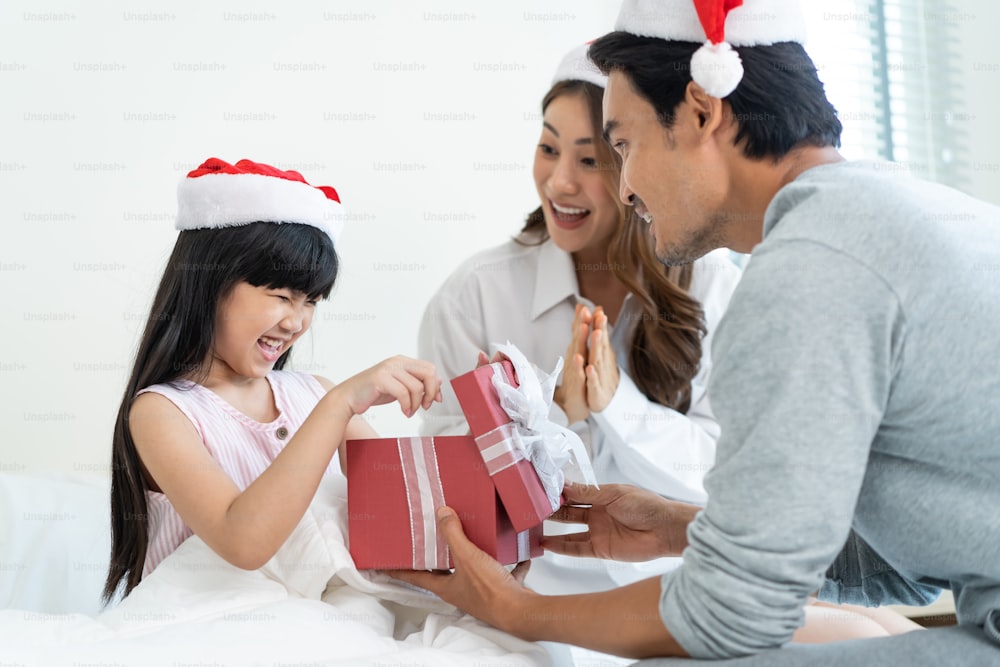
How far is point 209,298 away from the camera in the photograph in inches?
60.0

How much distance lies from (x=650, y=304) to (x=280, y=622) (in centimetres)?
122

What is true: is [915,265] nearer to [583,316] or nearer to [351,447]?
[351,447]

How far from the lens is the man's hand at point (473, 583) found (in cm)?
111

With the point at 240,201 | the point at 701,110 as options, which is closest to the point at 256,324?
the point at 240,201

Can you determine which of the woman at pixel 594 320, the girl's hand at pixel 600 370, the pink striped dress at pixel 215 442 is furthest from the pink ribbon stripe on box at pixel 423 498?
the girl's hand at pixel 600 370

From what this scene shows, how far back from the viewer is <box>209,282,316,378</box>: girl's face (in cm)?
148

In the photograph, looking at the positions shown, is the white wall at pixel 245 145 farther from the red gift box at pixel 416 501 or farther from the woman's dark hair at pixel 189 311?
the red gift box at pixel 416 501

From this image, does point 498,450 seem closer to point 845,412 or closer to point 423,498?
point 423,498

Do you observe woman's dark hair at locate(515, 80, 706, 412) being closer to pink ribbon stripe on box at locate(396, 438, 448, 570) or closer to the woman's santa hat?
the woman's santa hat

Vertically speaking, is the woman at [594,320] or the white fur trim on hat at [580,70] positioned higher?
the white fur trim on hat at [580,70]

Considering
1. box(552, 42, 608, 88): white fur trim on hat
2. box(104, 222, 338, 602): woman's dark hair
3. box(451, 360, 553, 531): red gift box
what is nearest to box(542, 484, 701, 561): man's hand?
box(451, 360, 553, 531): red gift box

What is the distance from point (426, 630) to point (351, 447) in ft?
0.88

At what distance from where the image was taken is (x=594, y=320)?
193cm

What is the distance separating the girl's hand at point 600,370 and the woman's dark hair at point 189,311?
0.61 m
